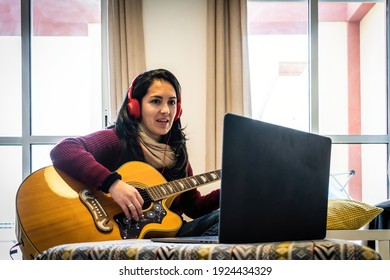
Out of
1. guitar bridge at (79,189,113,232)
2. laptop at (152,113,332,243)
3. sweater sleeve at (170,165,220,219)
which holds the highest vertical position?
laptop at (152,113,332,243)

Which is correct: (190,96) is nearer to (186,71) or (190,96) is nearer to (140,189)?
(186,71)

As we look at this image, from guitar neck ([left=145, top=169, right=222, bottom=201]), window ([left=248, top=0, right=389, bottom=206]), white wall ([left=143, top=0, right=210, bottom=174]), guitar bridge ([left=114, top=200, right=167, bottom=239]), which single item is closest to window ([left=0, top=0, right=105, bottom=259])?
white wall ([left=143, top=0, right=210, bottom=174])

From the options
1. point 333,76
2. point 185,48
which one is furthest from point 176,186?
point 333,76

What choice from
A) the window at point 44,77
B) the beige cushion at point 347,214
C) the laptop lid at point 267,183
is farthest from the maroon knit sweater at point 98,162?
the window at point 44,77

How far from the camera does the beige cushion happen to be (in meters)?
1.30

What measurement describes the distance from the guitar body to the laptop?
1.75 feet

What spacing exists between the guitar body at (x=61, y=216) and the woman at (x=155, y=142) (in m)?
0.12

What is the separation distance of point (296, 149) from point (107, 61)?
2.00 metres

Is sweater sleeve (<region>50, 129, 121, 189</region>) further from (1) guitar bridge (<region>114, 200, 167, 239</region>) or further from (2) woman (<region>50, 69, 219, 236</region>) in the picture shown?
(1) guitar bridge (<region>114, 200, 167, 239</region>)

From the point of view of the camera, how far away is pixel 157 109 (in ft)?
4.87

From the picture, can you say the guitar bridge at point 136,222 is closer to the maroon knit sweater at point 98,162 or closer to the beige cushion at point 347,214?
the maroon knit sweater at point 98,162

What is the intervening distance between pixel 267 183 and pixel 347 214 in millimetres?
836

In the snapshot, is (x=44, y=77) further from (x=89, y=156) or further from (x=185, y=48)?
(x=89, y=156)
